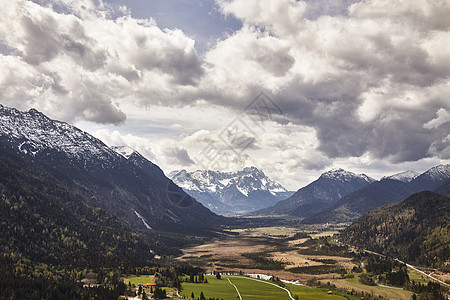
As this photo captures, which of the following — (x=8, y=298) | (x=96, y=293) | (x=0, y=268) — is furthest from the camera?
(x=0, y=268)

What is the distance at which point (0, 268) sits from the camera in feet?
583

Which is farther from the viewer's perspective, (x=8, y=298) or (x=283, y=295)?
(x=283, y=295)

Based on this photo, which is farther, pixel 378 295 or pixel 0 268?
pixel 378 295

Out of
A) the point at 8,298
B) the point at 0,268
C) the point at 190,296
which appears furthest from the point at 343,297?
the point at 0,268

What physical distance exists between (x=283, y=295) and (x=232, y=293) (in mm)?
27858

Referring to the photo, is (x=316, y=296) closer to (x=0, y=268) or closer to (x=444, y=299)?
(x=444, y=299)

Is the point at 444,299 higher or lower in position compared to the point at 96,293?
lower

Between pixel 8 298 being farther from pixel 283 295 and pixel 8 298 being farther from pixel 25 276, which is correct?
pixel 283 295

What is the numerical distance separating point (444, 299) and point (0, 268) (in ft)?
762

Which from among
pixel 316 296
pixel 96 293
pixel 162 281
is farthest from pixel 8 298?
pixel 316 296

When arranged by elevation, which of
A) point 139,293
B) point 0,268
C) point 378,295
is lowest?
point 378,295

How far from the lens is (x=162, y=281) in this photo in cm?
19812

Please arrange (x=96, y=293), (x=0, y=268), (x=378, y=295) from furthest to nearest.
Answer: (x=378, y=295) < (x=0, y=268) < (x=96, y=293)

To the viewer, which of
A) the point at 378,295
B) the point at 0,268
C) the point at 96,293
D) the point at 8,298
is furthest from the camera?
the point at 378,295
